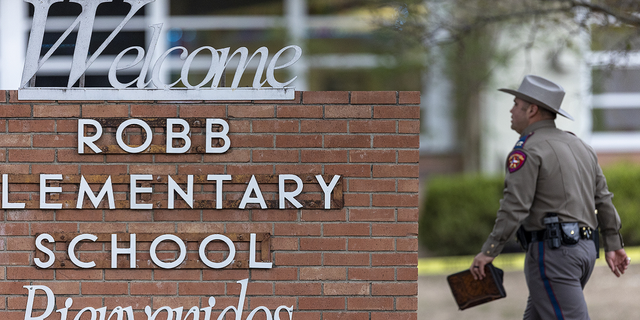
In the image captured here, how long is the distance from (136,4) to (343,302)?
1.95 metres

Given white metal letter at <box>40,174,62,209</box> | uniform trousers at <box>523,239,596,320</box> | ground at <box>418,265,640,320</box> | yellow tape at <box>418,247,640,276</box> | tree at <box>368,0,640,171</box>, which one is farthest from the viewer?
yellow tape at <box>418,247,640,276</box>

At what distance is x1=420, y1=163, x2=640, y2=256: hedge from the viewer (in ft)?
25.5

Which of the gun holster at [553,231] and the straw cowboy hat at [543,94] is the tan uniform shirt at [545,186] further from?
the straw cowboy hat at [543,94]

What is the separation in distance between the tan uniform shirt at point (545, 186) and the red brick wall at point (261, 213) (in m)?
0.49

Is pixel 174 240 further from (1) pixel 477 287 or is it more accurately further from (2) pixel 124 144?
(1) pixel 477 287

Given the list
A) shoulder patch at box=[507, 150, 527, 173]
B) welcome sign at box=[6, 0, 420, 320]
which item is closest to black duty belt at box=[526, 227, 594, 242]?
shoulder patch at box=[507, 150, 527, 173]

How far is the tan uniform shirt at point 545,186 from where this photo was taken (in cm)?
321

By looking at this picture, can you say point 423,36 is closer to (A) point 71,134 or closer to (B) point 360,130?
(B) point 360,130

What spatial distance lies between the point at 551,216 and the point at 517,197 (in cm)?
21

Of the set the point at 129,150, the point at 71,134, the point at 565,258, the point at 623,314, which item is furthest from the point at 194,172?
the point at 623,314

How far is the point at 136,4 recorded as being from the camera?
333cm

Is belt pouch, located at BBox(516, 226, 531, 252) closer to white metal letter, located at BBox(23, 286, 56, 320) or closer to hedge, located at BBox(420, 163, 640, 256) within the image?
white metal letter, located at BBox(23, 286, 56, 320)

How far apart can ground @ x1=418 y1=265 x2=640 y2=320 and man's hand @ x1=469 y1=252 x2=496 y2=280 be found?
6.94 ft

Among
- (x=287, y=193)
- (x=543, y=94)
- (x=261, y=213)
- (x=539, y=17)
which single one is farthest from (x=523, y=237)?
(x=539, y=17)
